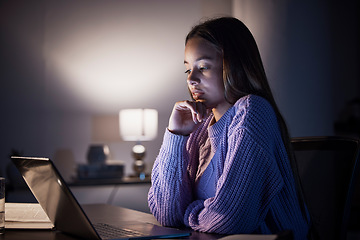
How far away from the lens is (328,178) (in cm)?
138

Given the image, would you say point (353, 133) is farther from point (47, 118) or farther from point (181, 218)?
point (181, 218)

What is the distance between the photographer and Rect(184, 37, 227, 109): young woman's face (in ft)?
4.47

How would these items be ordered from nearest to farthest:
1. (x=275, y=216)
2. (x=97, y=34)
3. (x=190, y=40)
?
(x=275, y=216) → (x=190, y=40) → (x=97, y=34)

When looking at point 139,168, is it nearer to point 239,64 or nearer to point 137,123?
point 137,123

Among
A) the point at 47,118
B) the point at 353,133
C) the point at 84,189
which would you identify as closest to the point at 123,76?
the point at 47,118

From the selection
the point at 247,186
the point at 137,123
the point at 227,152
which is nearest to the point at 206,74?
the point at 227,152

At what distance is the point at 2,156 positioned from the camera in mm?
3957

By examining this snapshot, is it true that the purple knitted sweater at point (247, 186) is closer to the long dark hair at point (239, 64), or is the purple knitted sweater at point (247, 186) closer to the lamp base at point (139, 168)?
the long dark hair at point (239, 64)

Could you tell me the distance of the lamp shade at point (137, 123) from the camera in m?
3.76

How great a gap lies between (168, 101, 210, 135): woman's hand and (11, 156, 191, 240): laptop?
0.36 m

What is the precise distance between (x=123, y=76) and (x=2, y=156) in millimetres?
1230

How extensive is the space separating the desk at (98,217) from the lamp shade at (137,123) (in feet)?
7.09

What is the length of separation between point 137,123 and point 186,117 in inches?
92.4

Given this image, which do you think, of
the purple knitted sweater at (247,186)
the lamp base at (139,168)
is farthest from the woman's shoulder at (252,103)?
the lamp base at (139,168)
